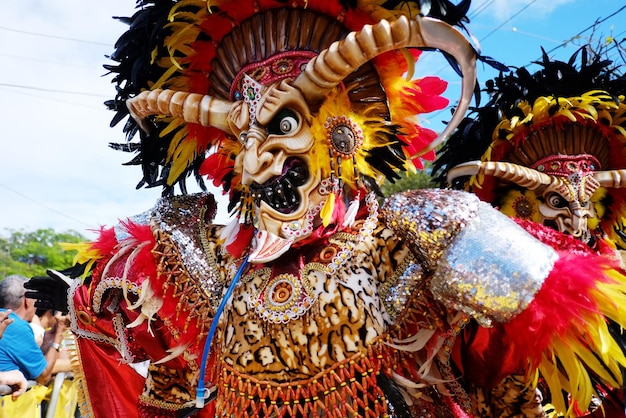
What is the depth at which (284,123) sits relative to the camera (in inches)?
80.4

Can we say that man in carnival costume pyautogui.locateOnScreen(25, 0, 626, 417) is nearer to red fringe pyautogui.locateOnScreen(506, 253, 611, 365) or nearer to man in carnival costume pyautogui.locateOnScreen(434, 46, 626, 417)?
red fringe pyautogui.locateOnScreen(506, 253, 611, 365)

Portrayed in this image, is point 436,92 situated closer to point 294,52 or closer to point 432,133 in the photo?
point 432,133

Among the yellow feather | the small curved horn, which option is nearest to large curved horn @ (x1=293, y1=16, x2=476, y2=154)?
the yellow feather

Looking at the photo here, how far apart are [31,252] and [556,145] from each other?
37985mm

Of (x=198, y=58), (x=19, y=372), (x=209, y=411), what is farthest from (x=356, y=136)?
(x=19, y=372)

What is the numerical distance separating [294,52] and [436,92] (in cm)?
58

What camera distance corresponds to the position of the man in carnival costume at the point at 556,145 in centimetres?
384

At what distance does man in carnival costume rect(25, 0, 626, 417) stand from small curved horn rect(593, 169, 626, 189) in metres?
2.03

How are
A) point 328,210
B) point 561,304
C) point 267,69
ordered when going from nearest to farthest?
point 561,304 < point 328,210 < point 267,69

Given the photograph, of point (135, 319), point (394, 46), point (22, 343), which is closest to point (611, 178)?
point (394, 46)

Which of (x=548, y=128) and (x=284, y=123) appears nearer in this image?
(x=284, y=123)

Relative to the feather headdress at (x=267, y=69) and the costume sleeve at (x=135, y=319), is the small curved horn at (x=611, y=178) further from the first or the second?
the costume sleeve at (x=135, y=319)

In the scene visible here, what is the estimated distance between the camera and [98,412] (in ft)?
9.68

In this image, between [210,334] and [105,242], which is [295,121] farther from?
[105,242]
